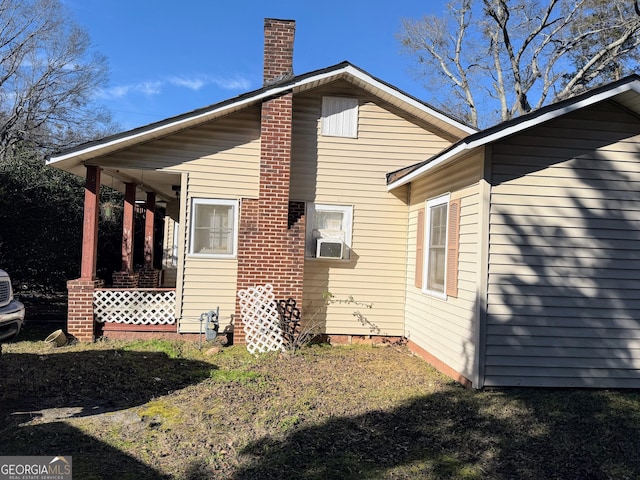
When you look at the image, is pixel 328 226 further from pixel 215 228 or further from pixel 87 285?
pixel 87 285

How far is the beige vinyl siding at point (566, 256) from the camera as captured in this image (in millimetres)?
5543

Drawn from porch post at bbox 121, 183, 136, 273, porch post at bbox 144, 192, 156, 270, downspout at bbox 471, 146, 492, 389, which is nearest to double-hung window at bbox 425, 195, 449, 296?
downspout at bbox 471, 146, 492, 389

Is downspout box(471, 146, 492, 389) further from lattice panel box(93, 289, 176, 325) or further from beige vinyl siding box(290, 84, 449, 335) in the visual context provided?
lattice panel box(93, 289, 176, 325)

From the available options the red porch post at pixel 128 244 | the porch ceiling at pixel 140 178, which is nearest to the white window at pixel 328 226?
the porch ceiling at pixel 140 178

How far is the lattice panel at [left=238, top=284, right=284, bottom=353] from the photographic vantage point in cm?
752

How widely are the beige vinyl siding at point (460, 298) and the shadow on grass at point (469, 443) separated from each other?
797 mm

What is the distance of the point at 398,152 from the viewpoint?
8.70 m

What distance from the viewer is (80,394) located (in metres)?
5.36

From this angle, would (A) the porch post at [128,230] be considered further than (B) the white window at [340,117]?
Yes

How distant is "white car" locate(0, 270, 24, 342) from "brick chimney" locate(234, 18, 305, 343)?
3210 millimetres

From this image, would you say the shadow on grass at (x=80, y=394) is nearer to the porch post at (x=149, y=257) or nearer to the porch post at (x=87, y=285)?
the porch post at (x=87, y=285)

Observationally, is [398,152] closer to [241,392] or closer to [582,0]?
[241,392]

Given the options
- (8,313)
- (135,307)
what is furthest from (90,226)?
(8,313)

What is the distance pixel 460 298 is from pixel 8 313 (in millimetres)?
5671
